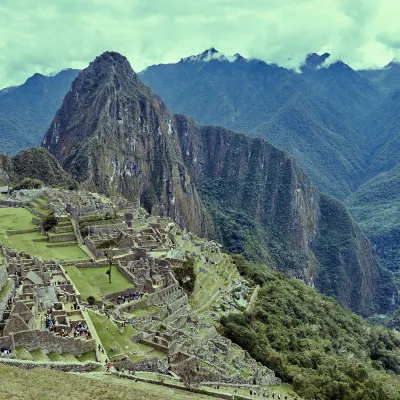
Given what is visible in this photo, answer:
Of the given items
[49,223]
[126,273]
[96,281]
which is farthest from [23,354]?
[49,223]

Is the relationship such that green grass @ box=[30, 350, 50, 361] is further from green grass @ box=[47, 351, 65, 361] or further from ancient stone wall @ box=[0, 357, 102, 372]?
ancient stone wall @ box=[0, 357, 102, 372]

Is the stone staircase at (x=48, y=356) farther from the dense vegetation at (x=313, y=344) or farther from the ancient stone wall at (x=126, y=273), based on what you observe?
the dense vegetation at (x=313, y=344)

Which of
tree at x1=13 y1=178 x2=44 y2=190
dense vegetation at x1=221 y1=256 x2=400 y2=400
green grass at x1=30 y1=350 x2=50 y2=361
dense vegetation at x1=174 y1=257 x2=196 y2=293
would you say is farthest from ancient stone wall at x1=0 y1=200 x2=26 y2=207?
green grass at x1=30 y1=350 x2=50 y2=361

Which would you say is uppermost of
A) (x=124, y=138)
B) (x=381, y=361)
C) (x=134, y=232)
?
(x=124, y=138)

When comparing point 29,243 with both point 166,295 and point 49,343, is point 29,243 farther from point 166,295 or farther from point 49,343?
→ point 49,343

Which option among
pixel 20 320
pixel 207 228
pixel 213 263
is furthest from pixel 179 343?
pixel 207 228

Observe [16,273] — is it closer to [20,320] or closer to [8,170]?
[20,320]
